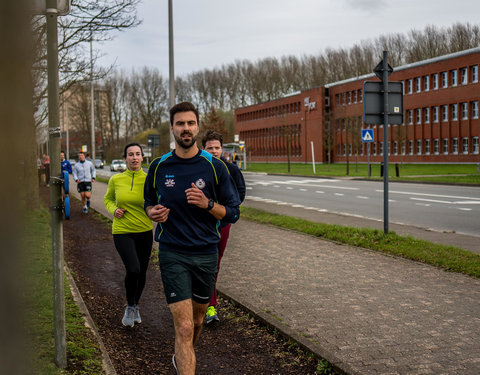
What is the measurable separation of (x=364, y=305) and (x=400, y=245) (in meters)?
4.14

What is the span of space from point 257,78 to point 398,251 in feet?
319

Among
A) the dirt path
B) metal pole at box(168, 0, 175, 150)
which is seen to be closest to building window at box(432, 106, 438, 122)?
metal pole at box(168, 0, 175, 150)

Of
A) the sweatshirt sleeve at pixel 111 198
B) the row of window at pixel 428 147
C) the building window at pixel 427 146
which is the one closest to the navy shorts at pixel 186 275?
the sweatshirt sleeve at pixel 111 198

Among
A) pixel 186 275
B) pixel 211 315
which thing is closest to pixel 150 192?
pixel 186 275

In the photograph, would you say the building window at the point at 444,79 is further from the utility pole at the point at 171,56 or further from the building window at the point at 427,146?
the utility pole at the point at 171,56

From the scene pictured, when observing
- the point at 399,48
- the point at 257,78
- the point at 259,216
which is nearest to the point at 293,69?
the point at 257,78

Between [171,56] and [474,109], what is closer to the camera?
[171,56]

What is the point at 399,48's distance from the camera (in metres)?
83.4

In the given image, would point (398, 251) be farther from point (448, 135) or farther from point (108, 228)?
point (448, 135)

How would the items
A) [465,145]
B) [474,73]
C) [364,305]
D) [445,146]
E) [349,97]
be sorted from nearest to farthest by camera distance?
[364,305] → [474,73] → [465,145] → [445,146] → [349,97]

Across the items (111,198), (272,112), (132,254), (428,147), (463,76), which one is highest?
(463,76)

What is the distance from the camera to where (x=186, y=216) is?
12.8ft

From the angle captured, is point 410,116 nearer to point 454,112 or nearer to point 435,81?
point 435,81

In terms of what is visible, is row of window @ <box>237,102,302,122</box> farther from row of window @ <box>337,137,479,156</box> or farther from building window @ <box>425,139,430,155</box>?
building window @ <box>425,139,430,155</box>
